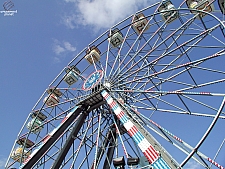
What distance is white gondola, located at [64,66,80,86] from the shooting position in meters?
16.5

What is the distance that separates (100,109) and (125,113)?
3.77 metres

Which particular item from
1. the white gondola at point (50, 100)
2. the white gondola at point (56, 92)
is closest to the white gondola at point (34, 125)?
the white gondola at point (50, 100)

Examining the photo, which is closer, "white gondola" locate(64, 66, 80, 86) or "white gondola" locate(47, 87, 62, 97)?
"white gondola" locate(64, 66, 80, 86)

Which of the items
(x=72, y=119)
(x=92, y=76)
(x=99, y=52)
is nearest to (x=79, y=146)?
(x=72, y=119)

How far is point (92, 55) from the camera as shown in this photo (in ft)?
52.8

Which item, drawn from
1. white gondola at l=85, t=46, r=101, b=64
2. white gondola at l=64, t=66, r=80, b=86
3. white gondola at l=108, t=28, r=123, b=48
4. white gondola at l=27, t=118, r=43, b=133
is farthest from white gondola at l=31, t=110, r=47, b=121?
white gondola at l=108, t=28, r=123, b=48

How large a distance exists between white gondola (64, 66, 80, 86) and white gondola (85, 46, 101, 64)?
1.26 metres

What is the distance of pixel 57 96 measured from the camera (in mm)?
17203

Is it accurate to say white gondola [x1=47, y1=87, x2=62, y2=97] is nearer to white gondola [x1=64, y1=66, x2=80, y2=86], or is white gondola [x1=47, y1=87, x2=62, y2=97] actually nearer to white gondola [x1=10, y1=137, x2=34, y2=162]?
white gondola [x1=64, y1=66, x2=80, y2=86]

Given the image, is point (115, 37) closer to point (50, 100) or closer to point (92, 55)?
point (92, 55)

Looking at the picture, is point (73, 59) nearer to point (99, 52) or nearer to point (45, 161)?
point (99, 52)

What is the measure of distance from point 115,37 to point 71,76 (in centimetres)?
408

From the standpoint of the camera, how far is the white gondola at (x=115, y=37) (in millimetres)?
15617

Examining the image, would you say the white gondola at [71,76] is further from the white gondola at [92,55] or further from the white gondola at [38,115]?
the white gondola at [38,115]
